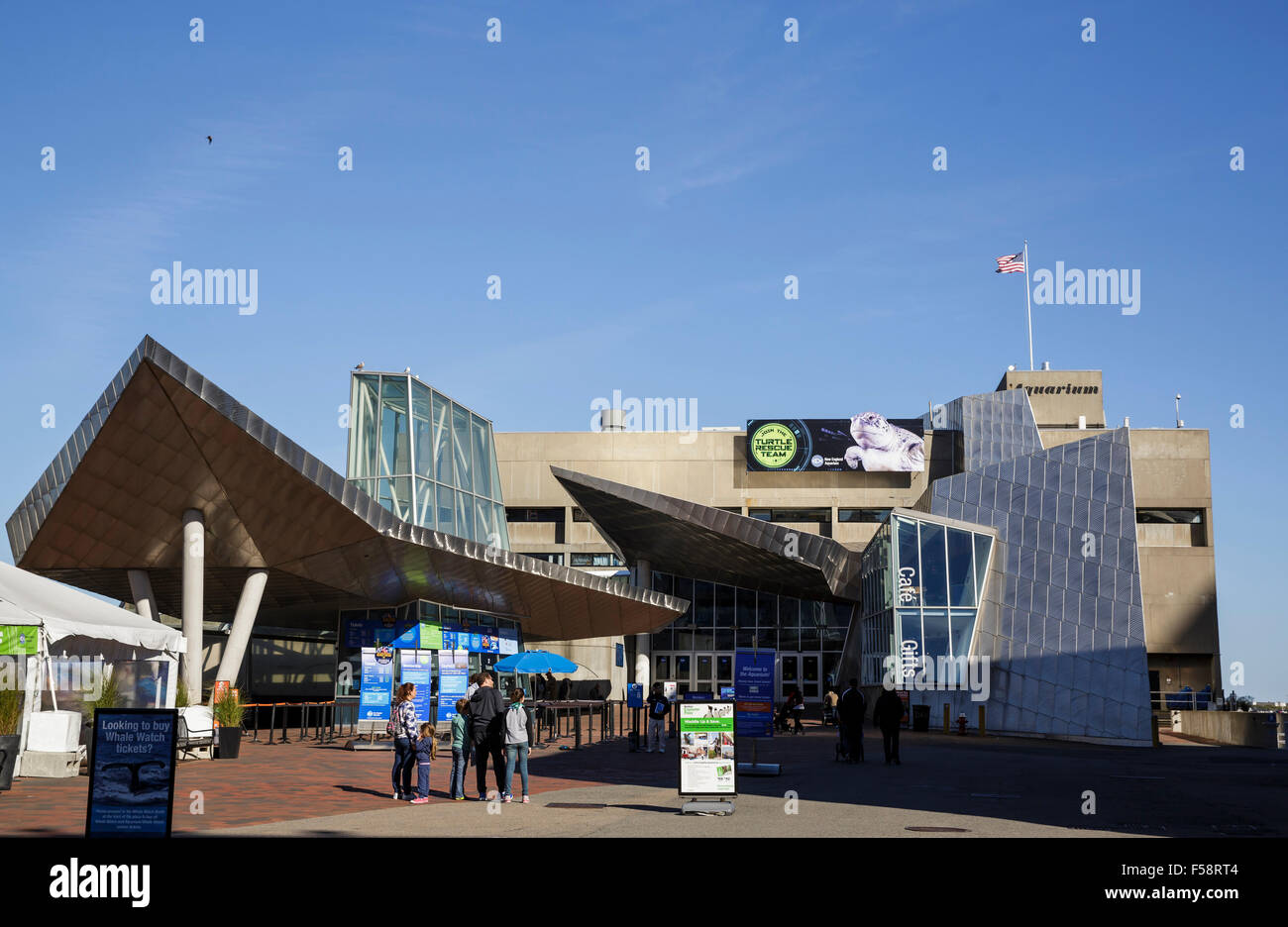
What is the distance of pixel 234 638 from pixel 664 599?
54.5ft

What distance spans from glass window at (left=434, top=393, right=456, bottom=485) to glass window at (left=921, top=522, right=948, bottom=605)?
1503 cm

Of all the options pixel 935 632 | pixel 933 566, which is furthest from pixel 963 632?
pixel 933 566

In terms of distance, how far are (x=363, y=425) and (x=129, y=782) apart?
28.5m

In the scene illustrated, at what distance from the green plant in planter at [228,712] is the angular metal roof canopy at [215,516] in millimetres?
5121

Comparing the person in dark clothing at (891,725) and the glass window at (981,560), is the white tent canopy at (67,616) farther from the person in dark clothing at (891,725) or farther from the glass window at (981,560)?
the glass window at (981,560)

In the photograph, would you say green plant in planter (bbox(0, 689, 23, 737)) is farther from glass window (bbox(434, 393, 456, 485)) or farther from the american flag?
the american flag

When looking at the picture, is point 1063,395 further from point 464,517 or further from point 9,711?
point 9,711

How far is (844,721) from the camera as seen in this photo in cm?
2292

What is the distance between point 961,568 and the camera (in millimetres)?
36406

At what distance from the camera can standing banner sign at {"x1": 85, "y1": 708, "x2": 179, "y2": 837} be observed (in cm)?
902

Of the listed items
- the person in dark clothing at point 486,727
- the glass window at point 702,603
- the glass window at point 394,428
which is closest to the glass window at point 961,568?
the glass window at point 394,428

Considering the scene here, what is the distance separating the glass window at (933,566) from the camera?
119 ft

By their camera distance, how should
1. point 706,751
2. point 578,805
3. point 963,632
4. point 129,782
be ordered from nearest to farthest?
point 129,782 < point 706,751 < point 578,805 < point 963,632

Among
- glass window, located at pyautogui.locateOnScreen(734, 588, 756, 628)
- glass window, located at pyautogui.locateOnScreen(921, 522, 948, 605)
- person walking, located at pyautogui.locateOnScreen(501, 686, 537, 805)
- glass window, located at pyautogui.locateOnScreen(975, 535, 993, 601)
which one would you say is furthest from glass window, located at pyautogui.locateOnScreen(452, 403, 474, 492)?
person walking, located at pyautogui.locateOnScreen(501, 686, 537, 805)
